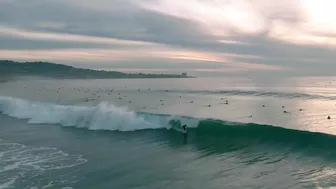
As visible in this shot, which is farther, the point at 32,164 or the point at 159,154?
the point at 159,154

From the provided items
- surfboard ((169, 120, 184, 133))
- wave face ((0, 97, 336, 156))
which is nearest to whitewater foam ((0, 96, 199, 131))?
wave face ((0, 97, 336, 156))

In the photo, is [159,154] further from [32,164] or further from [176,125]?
[176,125]

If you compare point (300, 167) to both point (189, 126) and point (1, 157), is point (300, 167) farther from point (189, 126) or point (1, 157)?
point (1, 157)

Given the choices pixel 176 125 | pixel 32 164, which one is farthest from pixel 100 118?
pixel 32 164

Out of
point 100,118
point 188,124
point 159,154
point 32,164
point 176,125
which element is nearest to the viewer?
point 32,164

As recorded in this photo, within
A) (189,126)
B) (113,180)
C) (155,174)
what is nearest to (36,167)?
(113,180)

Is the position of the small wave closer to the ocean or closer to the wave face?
the ocean

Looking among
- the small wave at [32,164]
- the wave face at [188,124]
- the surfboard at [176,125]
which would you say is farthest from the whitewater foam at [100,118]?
the small wave at [32,164]

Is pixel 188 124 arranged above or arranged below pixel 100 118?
above
